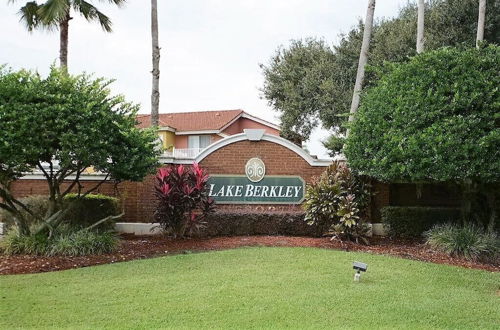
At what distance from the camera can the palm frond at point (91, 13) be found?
19438mm

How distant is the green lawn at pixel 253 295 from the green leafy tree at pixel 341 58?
37.7 feet

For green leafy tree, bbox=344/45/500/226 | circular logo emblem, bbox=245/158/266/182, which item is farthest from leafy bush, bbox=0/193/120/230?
green leafy tree, bbox=344/45/500/226

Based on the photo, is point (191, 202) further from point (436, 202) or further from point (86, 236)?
point (436, 202)

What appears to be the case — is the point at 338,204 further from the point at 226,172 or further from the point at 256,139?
the point at 226,172

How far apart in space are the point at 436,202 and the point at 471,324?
10.0m

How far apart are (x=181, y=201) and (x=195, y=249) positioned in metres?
1.68

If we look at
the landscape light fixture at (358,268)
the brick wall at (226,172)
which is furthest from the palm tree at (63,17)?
the landscape light fixture at (358,268)

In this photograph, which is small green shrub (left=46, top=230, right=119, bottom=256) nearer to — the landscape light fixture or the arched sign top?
the arched sign top

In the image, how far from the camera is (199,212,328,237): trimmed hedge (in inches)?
569

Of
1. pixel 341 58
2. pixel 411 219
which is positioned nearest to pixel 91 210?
pixel 411 219

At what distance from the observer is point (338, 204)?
13.7 m

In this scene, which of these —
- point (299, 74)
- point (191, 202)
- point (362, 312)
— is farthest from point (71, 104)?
point (299, 74)

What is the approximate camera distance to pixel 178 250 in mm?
12477

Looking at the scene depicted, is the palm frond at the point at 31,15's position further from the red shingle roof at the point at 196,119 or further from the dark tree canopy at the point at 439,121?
the red shingle roof at the point at 196,119
